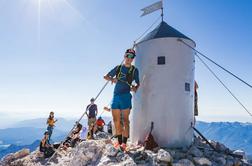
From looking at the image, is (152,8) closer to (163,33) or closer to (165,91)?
(163,33)

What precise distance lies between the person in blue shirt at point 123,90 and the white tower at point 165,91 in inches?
33.8

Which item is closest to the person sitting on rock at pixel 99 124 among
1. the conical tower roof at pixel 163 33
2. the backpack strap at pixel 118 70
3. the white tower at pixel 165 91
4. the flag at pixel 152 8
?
the white tower at pixel 165 91

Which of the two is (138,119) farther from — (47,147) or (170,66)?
(47,147)

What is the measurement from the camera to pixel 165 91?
7.97m

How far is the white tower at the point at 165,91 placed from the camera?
26.0 feet

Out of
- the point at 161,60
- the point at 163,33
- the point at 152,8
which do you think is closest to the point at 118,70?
the point at 161,60

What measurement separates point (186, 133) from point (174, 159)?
148 cm

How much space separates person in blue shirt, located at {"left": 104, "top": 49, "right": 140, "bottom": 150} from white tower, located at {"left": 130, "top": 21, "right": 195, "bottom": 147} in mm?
859

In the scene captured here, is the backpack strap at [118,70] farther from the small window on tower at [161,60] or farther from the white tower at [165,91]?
the small window on tower at [161,60]

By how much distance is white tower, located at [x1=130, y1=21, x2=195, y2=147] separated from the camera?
7.93 metres

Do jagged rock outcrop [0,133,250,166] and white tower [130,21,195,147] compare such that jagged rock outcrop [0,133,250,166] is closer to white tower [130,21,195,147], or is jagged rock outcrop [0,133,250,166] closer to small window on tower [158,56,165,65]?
white tower [130,21,195,147]

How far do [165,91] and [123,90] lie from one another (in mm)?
1407

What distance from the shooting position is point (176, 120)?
7.93 m

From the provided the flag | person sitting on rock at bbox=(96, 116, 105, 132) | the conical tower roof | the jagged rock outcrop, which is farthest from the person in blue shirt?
person sitting on rock at bbox=(96, 116, 105, 132)
